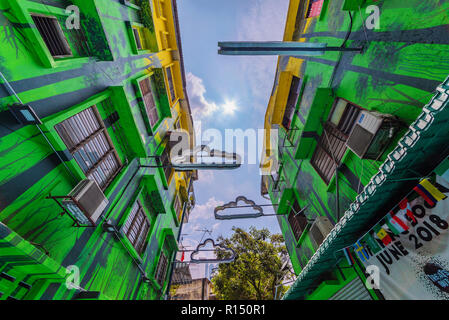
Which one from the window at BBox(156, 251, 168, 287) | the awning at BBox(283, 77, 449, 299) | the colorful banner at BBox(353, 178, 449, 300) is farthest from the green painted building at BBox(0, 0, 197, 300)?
the colorful banner at BBox(353, 178, 449, 300)

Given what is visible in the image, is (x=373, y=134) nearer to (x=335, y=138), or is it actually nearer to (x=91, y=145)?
(x=335, y=138)

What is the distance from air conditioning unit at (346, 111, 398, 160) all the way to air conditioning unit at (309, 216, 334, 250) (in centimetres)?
316

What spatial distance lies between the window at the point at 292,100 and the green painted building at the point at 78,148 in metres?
7.92

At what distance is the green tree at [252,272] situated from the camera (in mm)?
13172

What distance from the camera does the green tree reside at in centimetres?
1317

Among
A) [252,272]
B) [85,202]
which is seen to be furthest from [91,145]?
[252,272]

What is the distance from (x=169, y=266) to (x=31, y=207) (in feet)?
38.0

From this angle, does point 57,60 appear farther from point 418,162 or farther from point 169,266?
point 169,266

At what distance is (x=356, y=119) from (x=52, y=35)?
10.1m

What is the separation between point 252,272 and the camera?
13.1 metres

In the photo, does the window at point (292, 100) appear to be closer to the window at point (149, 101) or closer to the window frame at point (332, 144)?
the window frame at point (332, 144)

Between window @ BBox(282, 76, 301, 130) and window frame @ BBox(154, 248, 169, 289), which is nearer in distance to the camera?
window @ BBox(282, 76, 301, 130)

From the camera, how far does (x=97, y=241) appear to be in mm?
6102

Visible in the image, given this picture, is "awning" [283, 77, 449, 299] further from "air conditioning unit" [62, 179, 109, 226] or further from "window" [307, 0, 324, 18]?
"window" [307, 0, 324, 18]
